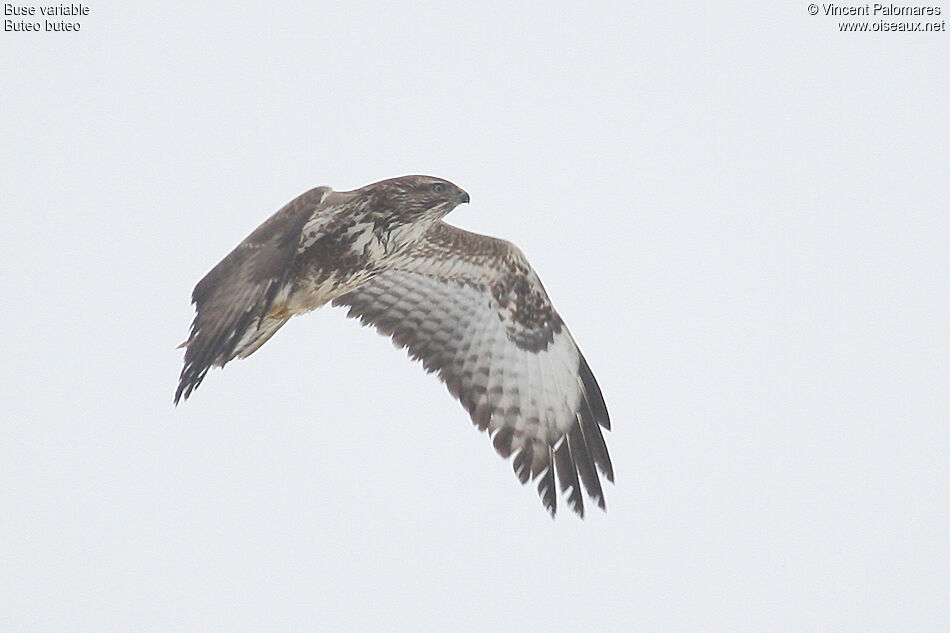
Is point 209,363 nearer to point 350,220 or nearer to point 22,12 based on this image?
point 350,220

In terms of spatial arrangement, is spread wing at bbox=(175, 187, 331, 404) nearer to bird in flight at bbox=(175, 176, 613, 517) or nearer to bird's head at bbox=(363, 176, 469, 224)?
bird's head at bbox=(363, 176, 469, 224)

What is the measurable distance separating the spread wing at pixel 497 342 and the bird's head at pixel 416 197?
3.15ft

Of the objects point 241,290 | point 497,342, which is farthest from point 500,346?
point 241,290

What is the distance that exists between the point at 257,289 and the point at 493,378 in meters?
2.77

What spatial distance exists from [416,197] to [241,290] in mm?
1558

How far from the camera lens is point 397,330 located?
11477mm

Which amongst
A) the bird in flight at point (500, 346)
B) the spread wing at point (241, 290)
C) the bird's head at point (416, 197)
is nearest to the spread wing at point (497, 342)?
the bird in flight at point (500, 346)

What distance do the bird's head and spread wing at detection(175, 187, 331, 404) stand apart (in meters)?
0.49

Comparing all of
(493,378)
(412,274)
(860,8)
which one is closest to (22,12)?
(412,274)

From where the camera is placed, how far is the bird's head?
10070 mm

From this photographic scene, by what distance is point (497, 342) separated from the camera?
37.7 ft

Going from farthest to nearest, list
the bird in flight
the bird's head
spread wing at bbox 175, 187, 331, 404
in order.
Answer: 1. the bird in flight
2. the bird's head
3. spread wing at bbox 175, 187, 331, 404

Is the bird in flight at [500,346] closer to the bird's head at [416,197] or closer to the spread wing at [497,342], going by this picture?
the spread wing at [497,342]

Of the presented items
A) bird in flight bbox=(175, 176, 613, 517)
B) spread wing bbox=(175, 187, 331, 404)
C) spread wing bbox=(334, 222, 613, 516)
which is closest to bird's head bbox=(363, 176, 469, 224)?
bird in flight bbox=(175, 176, 613, 517)
